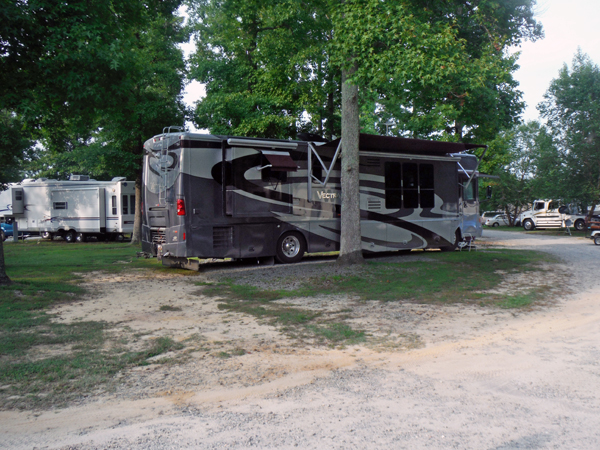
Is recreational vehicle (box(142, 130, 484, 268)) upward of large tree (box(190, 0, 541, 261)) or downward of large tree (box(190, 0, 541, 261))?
downward

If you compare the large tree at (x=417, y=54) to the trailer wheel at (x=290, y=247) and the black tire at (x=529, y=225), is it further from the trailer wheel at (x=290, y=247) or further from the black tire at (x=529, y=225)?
the black tire at (x=529, y=225)

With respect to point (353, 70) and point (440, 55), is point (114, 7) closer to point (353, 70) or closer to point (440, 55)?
point (353, 70)

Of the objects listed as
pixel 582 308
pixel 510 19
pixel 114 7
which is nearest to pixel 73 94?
pixel 114 7

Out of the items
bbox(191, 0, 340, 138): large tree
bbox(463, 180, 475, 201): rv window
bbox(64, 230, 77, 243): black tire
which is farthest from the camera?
bbox(64, 230, 77, 243): black tire

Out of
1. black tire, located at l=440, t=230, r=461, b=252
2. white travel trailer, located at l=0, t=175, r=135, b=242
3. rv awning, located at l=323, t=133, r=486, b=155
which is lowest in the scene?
black tire, located at l=440, t=230, r=461, b=252

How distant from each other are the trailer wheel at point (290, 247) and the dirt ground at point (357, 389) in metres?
5.86

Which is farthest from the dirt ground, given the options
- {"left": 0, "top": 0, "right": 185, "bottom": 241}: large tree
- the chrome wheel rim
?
the chrome wheel rim

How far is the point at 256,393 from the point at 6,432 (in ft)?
6.27

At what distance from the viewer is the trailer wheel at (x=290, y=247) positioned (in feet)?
44.6

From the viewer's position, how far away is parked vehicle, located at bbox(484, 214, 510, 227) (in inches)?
1922

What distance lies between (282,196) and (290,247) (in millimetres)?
1400

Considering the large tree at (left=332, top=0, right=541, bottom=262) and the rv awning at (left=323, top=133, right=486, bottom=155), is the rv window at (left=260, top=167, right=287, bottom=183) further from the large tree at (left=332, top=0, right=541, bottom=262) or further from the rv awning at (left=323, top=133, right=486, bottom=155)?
the large tree at (left=332, top=0, right=541, bottom=262)

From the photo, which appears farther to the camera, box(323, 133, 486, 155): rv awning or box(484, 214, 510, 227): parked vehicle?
box(484, 214, 510, 227): parked vehicle

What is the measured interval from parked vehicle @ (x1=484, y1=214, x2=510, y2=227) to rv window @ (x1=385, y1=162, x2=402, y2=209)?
1437 inches
